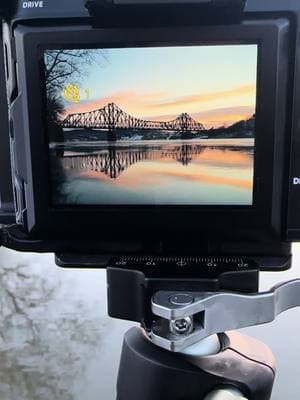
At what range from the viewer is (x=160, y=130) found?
57 cm

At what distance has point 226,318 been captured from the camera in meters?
0.58

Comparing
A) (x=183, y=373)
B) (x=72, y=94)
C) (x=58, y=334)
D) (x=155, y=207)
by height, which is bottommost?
(x=58, y=334)

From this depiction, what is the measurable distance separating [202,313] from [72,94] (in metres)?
0.26

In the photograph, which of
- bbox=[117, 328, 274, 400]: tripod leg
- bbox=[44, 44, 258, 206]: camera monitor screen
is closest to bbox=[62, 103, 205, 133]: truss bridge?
bbox=[44, 44, 258, 206]: camera monitor screen

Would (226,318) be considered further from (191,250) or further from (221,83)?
(221,83)

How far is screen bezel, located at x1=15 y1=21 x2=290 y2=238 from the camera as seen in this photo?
1.78 feet

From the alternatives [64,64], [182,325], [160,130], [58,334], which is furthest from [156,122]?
[58,334]

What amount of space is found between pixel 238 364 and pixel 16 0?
47 cm

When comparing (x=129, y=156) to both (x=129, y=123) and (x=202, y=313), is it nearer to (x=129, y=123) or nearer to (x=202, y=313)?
(x=129, y=123)

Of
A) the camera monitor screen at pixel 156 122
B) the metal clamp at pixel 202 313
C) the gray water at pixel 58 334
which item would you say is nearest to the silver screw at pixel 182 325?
the metal clamp at pixel 202 313

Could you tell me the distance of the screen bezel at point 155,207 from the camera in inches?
21.4

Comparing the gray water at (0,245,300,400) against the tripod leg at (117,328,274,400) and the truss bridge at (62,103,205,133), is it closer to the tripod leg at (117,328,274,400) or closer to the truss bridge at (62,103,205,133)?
the tripod leg at (117,328,274,400)

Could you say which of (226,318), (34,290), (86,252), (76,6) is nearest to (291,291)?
(226,318)

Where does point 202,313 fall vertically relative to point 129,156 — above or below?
below
